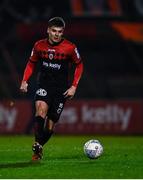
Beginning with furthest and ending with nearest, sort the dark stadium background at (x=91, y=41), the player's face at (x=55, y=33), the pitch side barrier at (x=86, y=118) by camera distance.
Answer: the dark stadium background at (x=91, y=41), the pitch side barrier at (x=86, y=118), the player's face at (x=55, y=33)

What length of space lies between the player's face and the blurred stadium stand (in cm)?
1635

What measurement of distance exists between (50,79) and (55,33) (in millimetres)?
827

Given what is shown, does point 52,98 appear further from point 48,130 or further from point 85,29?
point 85,29

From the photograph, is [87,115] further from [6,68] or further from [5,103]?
[6,68]

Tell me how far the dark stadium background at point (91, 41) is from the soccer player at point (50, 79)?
44.1 ft

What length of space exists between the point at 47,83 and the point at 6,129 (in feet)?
42.2

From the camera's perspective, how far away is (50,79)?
1397 centimetres

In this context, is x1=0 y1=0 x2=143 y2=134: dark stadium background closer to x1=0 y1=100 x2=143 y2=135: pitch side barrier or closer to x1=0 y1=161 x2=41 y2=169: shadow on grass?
x1=0 y1=100 x2=143 y2=135: pitch side barrier

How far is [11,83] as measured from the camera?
2994cm

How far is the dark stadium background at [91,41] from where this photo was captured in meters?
31.1

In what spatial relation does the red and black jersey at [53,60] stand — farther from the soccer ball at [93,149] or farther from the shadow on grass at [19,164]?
the shadow on grass at [19,164]

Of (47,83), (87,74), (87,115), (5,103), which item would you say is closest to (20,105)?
(5,103)

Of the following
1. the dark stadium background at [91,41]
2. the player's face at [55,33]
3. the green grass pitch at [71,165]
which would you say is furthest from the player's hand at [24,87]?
the dark stadium background at [91,41]

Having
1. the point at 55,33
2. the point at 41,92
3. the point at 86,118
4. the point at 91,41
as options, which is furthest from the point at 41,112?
the point at 91,41
